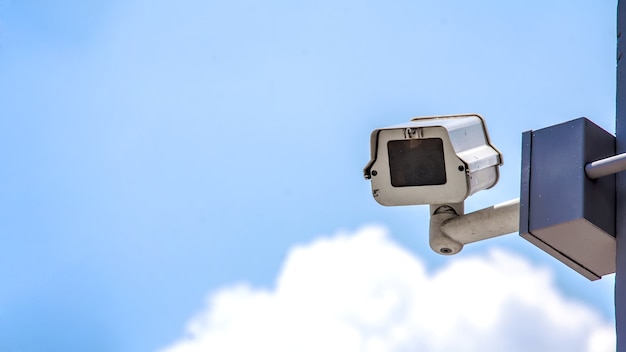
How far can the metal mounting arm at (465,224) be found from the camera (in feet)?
15.7

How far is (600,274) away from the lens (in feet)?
13.5

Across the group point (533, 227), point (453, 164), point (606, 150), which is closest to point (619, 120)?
point (606, 150)

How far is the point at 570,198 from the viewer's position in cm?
387

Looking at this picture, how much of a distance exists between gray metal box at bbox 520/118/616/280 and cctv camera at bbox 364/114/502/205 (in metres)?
0.88

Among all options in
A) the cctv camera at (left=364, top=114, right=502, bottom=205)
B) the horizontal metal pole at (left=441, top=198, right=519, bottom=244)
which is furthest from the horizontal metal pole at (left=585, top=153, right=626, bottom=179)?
the cctv camera at (left=364, top=114, right=502, bottom=205)

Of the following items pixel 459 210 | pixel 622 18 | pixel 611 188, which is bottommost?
pixel 459 210

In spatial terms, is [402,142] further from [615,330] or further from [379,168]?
[615,330]

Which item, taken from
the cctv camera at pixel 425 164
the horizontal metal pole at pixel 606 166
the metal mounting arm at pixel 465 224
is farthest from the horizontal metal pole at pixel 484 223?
the horizontal metal pole at pixel 606 166

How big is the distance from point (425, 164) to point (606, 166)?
1313 millimetres

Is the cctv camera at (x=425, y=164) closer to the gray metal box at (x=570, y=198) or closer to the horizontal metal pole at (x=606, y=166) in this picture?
the gray metal box at (x=570, y=198)

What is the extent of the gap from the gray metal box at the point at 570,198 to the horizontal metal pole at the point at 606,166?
0.08 ft

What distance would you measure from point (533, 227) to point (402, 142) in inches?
48.0

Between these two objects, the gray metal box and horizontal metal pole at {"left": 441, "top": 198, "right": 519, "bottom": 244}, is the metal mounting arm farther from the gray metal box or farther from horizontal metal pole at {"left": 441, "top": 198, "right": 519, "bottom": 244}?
the gray metal box

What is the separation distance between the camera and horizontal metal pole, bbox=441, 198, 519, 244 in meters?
4.79
